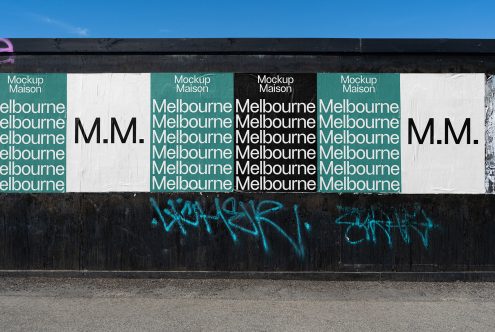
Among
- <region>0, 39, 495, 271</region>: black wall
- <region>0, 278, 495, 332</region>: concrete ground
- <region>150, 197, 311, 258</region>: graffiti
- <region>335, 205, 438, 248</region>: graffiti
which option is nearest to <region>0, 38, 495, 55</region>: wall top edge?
<region>0, 39, 495, 271</region>: black wall

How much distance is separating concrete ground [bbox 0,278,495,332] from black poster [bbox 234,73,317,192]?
153cm

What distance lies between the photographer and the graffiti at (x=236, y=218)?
20.9ft

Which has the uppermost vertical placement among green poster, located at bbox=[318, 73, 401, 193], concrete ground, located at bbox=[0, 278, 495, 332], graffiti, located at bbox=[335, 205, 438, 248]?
green poster, located at bbox=[318, 73, 401, 193]

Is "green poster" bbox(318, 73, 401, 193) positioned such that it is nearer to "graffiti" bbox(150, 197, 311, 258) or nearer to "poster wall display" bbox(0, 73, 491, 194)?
"poster wall display" bbox(0, 73, 491, 194)

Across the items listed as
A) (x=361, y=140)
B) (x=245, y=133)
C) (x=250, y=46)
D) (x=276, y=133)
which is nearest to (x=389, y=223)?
(x=361, y=140)

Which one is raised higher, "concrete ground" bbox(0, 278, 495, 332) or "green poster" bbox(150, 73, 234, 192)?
"green poster" bbox(150, 73, 234, 192)

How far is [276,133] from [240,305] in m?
2.58

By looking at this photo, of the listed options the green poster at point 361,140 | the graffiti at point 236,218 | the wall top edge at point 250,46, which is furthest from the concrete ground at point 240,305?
the wall top edge at point 250,46

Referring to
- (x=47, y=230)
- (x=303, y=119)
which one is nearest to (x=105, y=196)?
(x=47, y=230)

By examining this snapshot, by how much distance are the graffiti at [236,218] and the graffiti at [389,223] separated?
730mm

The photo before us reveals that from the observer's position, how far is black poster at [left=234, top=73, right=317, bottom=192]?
6379 mm

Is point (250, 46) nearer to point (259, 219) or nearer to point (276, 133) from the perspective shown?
point (276, 133)

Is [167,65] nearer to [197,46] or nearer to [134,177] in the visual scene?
[197,46]

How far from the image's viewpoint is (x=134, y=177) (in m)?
6.40
